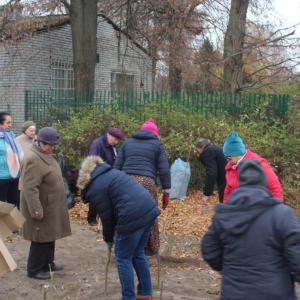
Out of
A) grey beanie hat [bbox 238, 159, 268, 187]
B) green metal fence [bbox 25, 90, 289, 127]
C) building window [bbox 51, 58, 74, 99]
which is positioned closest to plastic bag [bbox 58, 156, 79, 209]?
green metal fence [bbox 25, 90, 289, 127]

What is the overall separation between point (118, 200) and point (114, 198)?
0.13 ft

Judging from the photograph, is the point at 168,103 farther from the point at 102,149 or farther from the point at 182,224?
the point at 102,149

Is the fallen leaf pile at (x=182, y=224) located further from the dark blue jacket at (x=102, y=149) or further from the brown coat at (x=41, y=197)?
the brown coat at (x=41, y=197)

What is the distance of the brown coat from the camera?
4.87 m

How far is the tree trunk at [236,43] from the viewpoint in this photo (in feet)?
40.6

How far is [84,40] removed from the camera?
1427cm

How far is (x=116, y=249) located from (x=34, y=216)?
1.22 m

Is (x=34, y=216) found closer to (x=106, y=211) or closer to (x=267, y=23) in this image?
(x=106, y=211)

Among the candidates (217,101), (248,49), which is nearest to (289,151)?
(217,101)

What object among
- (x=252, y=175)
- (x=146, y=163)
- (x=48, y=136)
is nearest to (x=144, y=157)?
(x=146, y=163)

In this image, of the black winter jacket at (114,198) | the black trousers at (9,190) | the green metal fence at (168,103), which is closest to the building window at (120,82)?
the green metal fence at (168,103)

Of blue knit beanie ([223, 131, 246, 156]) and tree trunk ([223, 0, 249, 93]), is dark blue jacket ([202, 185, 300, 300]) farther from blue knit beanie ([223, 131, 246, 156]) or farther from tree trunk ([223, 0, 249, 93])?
tree trunk ([223, 0, 249, 93])

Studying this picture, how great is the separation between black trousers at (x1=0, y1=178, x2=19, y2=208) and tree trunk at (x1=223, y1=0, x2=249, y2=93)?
7191 mm

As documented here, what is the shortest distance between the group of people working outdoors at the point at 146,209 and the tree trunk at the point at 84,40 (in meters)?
7.14
